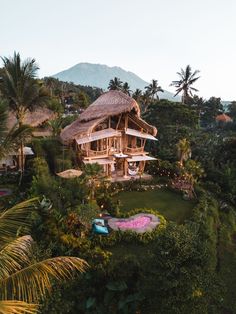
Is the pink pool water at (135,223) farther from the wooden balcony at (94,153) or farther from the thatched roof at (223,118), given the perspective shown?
the thatched roof at (223,118)

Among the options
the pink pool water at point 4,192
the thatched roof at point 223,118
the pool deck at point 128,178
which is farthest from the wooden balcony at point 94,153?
the thatched roof at point 223,118

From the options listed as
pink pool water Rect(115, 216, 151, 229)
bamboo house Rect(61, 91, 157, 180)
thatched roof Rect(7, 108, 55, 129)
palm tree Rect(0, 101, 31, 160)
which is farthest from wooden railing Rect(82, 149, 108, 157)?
thatched roof Rect(7, 108, 55, 129)

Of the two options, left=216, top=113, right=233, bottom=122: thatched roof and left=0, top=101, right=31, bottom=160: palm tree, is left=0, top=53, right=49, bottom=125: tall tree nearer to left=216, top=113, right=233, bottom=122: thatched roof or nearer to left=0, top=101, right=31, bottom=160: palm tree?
left=0, top=101, right=31, bottom=160: palm tree

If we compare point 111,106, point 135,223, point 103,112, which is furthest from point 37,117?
point 135,223

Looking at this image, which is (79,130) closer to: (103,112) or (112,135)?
(103,112)

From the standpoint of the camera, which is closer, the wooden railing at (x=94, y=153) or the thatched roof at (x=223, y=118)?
the wooden railing at (x=94, y=153)

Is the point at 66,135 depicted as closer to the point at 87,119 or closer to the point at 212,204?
the point at 87,119

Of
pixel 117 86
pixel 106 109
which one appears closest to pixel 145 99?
pixel 117 86
